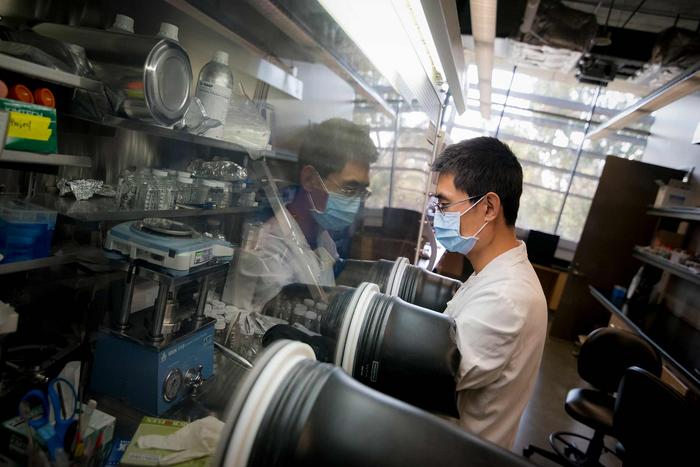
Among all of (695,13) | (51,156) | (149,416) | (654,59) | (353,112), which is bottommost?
(149,416)

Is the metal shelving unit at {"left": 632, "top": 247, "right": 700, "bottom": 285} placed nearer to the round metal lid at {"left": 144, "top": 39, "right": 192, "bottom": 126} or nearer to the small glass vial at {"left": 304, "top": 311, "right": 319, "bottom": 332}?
the small glass vial at {"left": 304, "top": 311, "right": 319, "bottom": 332}

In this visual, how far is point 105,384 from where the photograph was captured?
934 millimetres

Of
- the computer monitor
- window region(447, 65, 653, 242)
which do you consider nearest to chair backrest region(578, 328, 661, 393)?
the computer monitor

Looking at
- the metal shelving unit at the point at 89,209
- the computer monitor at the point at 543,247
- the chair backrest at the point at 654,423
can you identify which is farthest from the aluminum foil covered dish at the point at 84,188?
the computer monitor at the point at 543,247

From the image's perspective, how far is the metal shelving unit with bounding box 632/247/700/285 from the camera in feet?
9.08

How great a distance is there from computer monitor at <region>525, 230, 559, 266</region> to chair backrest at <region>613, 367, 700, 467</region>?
4662 mm

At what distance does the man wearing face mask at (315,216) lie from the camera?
4.17 ft

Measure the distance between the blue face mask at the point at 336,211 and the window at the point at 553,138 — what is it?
17.6 feet

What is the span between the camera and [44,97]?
0.77 meters

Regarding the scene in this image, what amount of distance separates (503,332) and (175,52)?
37.5 inches

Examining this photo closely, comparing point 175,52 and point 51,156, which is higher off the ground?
point 175,52

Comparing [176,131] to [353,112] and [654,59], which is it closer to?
[353,112]

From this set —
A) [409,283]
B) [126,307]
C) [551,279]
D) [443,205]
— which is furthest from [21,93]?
[551,279]

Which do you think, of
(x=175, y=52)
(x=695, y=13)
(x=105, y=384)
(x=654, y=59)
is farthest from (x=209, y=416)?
(x=695, y=13)
